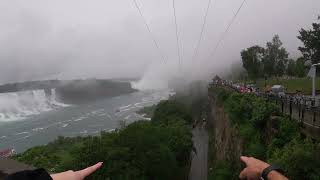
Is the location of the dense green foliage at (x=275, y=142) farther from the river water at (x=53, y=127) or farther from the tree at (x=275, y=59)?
the river water at (x=53, y=127)

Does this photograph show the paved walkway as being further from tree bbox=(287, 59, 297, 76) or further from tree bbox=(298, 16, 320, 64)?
tree bbox=(287, 59, 297, 76)

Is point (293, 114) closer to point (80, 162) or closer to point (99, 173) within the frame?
point (99, 173)

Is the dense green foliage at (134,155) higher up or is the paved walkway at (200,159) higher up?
the dense green foliage at (134,155)

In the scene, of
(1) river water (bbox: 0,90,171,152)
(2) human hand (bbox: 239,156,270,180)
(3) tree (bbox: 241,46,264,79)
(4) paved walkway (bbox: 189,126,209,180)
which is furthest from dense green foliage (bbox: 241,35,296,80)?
(2) human hand (bbox: 239,156,270,180)

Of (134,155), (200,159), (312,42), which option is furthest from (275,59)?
(134,155)

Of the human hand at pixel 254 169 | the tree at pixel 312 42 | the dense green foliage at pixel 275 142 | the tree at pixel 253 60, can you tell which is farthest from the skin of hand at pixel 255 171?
the tree at pixel 253 60
